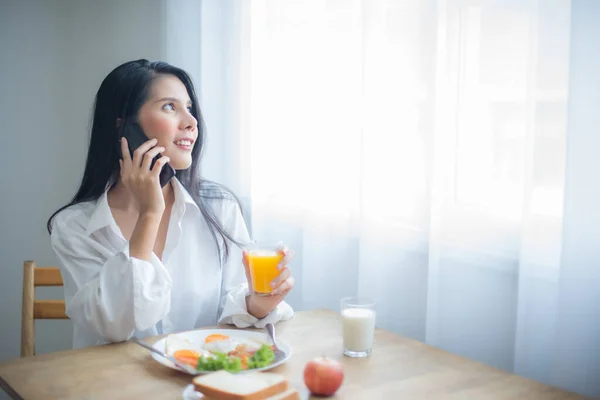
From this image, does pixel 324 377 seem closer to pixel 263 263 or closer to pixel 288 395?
pixel 288 395

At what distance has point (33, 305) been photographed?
6.22 ft

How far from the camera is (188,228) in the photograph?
1925 millimetres

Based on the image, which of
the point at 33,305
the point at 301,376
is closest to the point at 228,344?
the point at 301,376

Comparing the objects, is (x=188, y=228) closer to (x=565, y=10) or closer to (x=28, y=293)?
(x=28, y=293)

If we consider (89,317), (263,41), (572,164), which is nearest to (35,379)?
(89,317)

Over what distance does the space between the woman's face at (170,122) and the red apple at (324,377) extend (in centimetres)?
82

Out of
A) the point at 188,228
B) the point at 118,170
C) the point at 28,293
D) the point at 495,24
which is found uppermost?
the point at 495,24

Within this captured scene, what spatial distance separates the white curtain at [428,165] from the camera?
1.53 meters

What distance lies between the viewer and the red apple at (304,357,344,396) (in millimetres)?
1150

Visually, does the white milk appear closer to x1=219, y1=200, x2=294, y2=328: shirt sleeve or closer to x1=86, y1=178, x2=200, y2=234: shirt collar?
x1=219, y1=200, x2=294, y2=328: shirt sleeve

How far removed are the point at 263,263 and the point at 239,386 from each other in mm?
430

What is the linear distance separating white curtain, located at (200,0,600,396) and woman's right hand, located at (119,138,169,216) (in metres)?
0.64

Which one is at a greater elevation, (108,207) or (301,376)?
(108,207)

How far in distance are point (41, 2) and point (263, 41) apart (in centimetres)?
136
